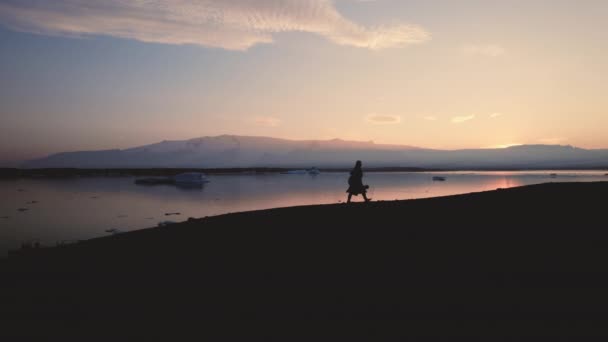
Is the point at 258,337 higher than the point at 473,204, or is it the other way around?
the point at 473,204

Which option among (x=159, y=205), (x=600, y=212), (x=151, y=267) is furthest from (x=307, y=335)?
(x=159, y=205)

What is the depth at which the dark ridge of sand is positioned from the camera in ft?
16.0

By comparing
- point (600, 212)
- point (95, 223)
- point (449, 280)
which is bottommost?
point (95, 223)

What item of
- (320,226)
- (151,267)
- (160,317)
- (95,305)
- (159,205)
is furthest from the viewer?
(159,205)

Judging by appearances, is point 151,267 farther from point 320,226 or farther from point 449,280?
point 449,280

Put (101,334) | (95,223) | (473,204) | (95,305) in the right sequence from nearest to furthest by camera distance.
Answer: (101,334) → (95,305) → (473,204) → (95,223)

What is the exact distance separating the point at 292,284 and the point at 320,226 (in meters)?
4.57

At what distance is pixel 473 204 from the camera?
1304 cm

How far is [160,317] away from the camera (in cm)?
545

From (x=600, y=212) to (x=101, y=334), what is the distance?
1175 centimetres

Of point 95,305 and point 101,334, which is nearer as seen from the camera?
point 101,334

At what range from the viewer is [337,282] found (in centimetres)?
638

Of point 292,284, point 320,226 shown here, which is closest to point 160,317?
point 292,284

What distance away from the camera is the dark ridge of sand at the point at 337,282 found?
4.88m
